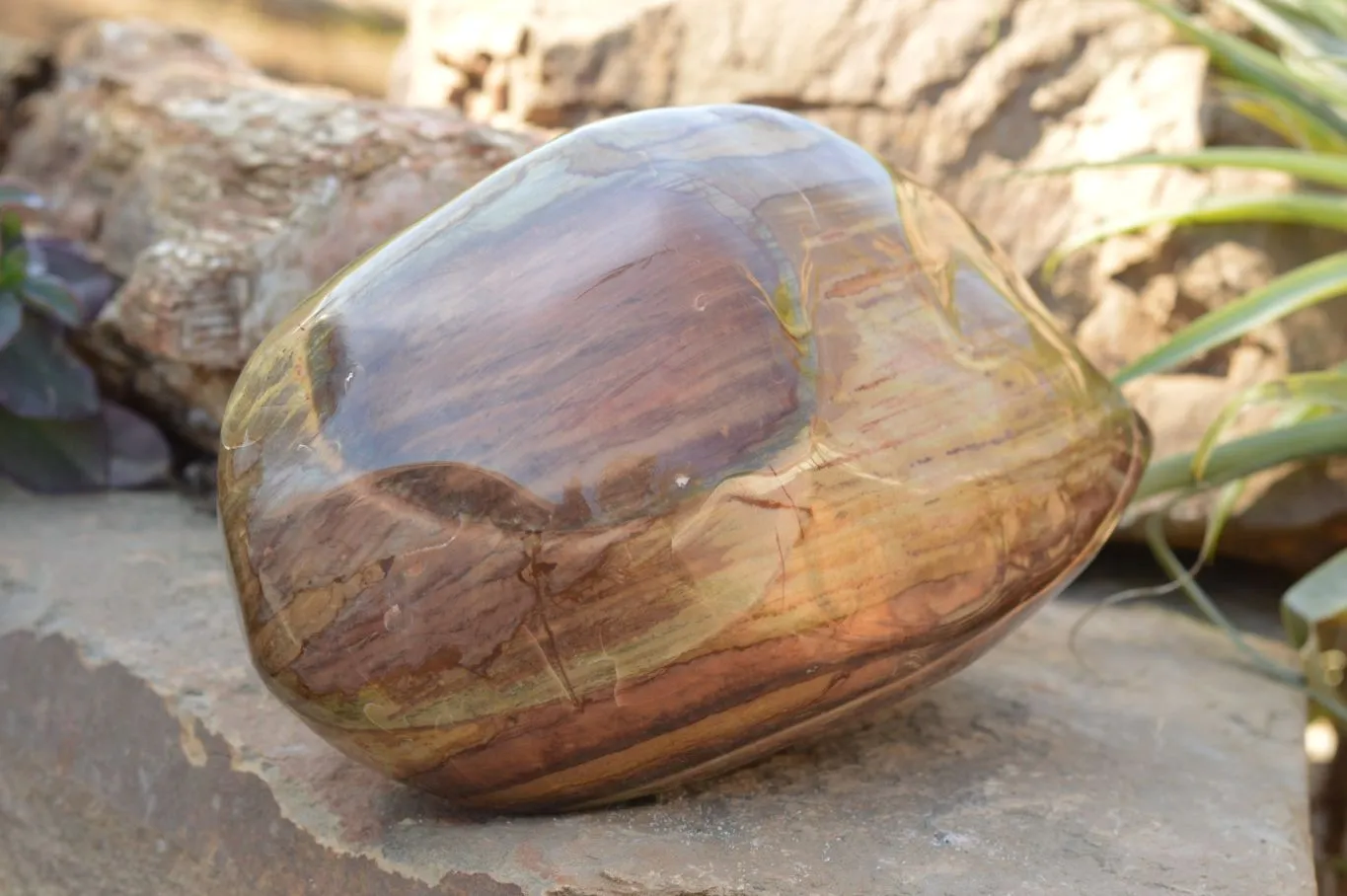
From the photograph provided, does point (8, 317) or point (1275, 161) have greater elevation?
point (1275, 161)

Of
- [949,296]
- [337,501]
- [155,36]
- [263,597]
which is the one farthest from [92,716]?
[155,36]

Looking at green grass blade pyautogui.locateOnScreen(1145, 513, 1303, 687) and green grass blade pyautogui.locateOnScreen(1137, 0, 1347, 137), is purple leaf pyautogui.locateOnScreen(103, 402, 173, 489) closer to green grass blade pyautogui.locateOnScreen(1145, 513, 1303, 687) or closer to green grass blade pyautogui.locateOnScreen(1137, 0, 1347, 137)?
green grass blade pyautogui.locateOnScreen(1145, 513, 1303, 687)

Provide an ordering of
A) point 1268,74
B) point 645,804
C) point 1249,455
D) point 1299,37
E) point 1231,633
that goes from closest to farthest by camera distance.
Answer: point 645,804 → point 1231,633 → point 1249,455 → point 1268,74 → point 1299,37

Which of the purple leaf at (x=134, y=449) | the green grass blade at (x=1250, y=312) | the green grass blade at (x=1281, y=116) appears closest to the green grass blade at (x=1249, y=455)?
the green grass blade at (x=1250, y=312)

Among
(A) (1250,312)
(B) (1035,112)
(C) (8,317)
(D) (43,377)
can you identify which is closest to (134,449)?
(D) (43,377)

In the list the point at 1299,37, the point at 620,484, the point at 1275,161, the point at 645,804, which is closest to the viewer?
the point at 620,484

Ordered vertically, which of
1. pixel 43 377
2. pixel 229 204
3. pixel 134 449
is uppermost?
pixel 229 204

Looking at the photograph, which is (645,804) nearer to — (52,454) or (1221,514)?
(1221,514)

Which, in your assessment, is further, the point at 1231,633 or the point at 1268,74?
the point at 1268,74
